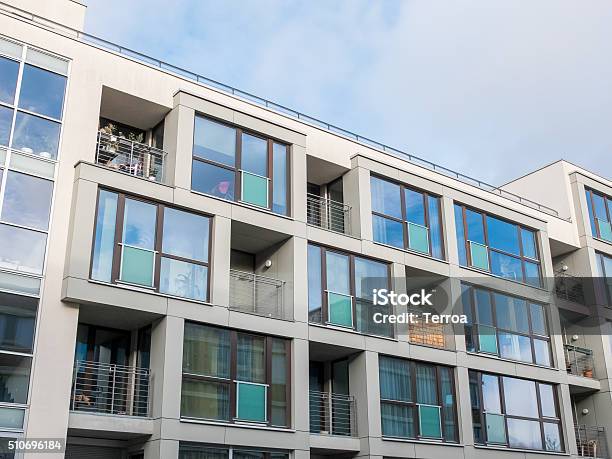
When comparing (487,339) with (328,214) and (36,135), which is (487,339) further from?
(36,135)

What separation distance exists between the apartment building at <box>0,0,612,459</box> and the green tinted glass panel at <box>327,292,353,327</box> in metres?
0.05

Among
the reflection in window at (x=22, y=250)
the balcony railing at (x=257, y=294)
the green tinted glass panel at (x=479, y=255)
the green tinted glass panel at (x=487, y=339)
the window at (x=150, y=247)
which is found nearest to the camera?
the reflection in window at (x=22, y=250)

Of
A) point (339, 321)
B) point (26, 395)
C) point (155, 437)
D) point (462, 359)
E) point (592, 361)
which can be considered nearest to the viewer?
point (26, 395)

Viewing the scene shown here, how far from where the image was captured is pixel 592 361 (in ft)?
88.4

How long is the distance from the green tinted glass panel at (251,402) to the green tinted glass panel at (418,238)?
7.01 m

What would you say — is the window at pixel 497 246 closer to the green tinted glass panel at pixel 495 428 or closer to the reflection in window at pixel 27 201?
the green tinted glass panel at pixel 495 428

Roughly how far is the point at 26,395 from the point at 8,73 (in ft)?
22.2

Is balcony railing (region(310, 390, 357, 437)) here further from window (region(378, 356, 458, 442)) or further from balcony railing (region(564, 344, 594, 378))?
balcony railing (region(564, 344, 594, 378))

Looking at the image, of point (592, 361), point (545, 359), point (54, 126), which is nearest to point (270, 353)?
point (54, 126)

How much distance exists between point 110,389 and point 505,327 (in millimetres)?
A: 12178

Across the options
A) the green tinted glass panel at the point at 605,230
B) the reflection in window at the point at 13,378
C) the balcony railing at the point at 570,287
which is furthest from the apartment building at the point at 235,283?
the green tinted glass panel at the point at 605,230

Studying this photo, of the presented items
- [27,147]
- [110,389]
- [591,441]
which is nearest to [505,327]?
[591,441]

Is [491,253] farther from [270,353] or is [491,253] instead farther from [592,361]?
[270,353]

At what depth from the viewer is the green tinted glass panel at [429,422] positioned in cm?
2069
